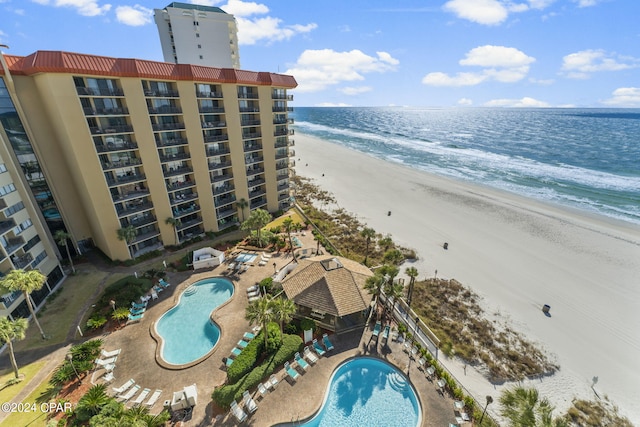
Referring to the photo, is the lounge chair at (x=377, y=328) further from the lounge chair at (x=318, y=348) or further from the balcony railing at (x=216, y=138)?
the balcony railing at (x=216, y=138)

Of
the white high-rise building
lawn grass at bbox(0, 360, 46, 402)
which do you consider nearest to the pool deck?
lawn grass at bbox(0, 360, 46, 402)

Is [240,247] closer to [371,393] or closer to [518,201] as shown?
[371,393]

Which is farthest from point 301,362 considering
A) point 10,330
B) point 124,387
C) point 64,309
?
point 64,309

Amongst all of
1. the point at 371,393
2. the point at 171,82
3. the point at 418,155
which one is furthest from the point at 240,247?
the point at 418,155

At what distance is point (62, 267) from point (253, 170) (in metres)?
30.3

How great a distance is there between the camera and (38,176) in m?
34.0

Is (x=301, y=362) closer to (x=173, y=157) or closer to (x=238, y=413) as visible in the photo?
(x=238, y=413)

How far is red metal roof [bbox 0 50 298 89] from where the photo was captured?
93.1 ft

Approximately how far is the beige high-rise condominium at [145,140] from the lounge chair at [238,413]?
27.4 metres

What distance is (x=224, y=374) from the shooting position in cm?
2375

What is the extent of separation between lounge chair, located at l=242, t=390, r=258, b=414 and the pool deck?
0.35 metres

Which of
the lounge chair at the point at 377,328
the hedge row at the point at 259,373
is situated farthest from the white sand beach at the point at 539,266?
the hedge row at the point at 259,373

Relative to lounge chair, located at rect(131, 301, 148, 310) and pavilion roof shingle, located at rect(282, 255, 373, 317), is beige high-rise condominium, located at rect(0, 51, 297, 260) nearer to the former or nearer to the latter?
lounge chair, located at rect(131, 301, 148, 310)

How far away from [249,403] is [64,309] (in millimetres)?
25270
